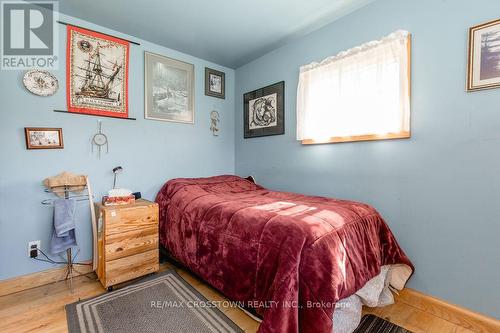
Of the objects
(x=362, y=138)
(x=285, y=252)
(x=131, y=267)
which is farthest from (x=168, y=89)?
(x=285, y=252)

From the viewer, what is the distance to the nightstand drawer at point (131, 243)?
1.86 meters

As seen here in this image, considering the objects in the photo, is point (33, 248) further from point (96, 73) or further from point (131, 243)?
point (96, 73)

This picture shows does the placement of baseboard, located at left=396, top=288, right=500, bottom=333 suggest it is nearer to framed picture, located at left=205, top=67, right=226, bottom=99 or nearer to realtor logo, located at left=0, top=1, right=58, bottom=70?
framed picture, located at left=205, top=67, right=226, bottom=99

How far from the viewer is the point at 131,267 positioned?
198 cm

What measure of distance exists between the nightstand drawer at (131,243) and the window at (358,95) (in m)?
1.75

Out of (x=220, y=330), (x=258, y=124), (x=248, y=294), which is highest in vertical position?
(x=258, y=124)

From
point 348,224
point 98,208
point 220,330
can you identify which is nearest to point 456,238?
point 348,224

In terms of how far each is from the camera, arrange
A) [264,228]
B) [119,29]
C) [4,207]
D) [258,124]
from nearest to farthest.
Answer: [264,228]
[4,207]
[119,29]
[258,124]

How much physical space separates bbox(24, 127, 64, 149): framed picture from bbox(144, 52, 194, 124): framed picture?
83cm

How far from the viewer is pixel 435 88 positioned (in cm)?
168

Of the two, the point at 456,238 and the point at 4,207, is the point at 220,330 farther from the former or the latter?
the point at 4,207

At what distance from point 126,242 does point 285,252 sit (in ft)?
4.66

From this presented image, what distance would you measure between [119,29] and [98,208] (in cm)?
181

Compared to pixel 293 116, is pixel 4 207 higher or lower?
lower
